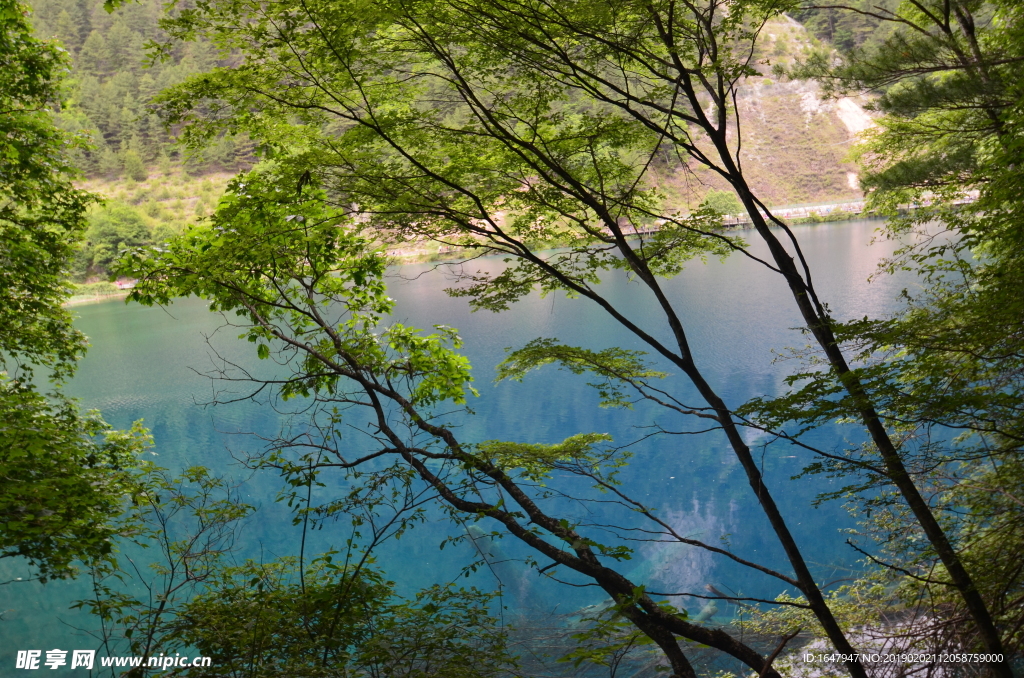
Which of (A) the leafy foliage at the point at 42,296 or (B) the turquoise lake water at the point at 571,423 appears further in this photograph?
(B) the turquoise lake water at the point at 571,423

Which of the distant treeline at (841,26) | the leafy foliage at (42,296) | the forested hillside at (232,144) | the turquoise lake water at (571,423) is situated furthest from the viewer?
→ the forested hillside at (232,144)

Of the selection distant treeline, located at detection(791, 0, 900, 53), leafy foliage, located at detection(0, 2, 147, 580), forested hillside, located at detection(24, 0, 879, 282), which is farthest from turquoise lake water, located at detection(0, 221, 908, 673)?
distant treeline, located at detection(791, 0, 900, 53)

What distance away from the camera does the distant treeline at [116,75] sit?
47.9 meters

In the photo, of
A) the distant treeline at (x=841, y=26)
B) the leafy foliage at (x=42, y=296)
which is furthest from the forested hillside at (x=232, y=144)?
the leafy foliage at (x=42, y=296)

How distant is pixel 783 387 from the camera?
11.6 meters

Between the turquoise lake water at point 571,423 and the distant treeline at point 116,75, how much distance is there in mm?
27132

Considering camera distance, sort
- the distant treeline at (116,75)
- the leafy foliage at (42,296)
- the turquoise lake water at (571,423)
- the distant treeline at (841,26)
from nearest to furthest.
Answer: the leafy foliage at (42,296) < the turquoise lake water at (571,423) < the distant treeline at (841,26) < the distant treeline at (116,75)

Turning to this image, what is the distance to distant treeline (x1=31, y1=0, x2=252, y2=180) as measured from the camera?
47906 millimetres

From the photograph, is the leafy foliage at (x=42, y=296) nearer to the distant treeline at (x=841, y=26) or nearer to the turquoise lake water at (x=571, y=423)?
the turquoise lake water at (x=571, y=423)

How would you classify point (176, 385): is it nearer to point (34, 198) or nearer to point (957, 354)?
point (34, 198)

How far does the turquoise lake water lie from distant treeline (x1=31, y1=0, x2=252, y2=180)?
27.1 m

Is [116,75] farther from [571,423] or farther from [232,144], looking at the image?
[571,423]

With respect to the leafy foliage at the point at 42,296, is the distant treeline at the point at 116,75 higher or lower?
higher

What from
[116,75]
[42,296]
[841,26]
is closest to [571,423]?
[42,296]
